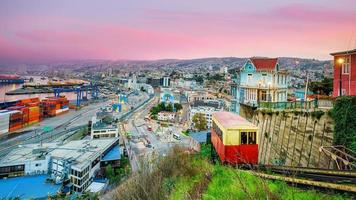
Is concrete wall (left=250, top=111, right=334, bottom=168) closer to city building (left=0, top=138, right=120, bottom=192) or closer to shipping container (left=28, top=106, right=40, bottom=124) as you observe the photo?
city building (left=0, top=138, right=120, bottom=192)

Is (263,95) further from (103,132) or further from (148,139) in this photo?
(148,139)

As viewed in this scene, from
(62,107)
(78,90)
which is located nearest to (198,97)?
(78,90)

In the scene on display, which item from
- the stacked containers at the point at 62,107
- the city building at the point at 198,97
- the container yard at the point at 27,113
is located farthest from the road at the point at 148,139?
the city building at the point at 198,97

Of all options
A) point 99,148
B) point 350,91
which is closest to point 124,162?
point 99,148

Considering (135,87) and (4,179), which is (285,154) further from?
(135,87)

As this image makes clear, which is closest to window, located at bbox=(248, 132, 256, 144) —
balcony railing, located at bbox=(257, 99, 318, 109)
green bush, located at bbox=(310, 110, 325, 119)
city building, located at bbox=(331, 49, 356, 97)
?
green bush, located at bbox=(310, 110, 325, 119)

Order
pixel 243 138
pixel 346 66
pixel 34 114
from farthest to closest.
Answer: pixel 34 114 < pixel 346 66 < pixel 243 138
